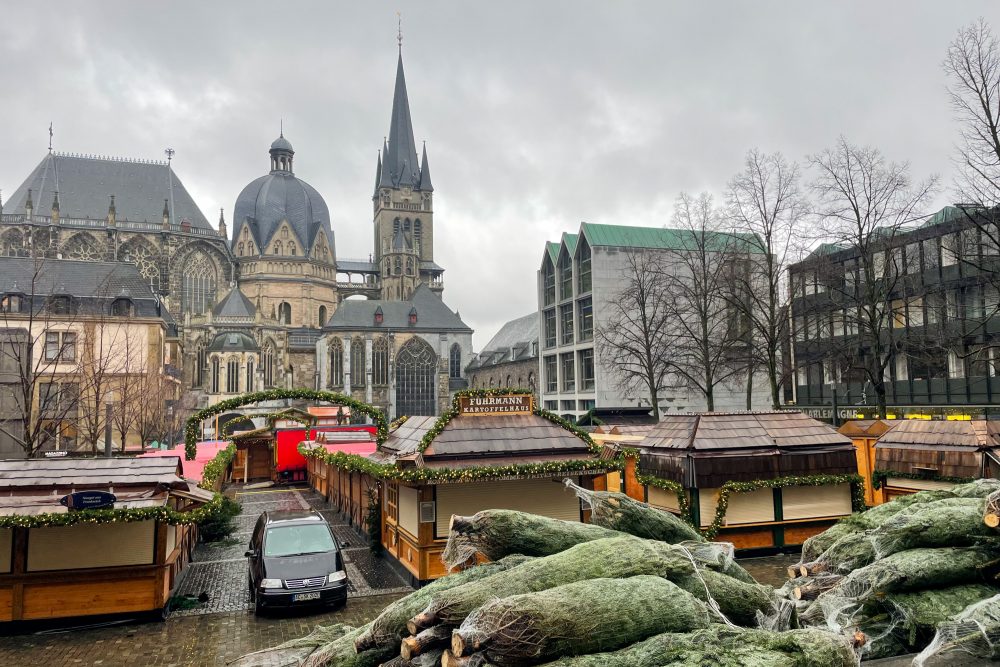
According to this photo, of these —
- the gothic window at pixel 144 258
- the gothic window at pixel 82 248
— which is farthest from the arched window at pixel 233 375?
the gothic window at pixel 82 248

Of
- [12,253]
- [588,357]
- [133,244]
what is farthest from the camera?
[133,244]

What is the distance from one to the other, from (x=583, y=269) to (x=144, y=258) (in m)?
56.3

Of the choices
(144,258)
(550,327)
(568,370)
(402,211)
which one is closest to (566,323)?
(550,327)

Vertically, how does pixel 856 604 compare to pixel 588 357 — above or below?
below

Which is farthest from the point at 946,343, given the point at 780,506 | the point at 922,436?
the point at 780,506

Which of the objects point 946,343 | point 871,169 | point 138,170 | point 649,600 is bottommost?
point 649,600

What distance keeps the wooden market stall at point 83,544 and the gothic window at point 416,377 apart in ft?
245

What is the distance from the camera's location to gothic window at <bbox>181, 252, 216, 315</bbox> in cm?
8538

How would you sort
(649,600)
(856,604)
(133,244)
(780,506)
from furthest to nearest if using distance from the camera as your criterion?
(133,244), (780,506), (856,604), (649,600)

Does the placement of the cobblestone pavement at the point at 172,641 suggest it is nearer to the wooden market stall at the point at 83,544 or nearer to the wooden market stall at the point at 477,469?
the wooden market stall at the point at 83,544

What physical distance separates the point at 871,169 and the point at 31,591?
27.5 meters

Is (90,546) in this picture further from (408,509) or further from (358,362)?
(358,362)

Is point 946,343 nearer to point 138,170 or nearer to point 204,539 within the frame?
point 204,539

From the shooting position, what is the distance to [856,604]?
22.4 ft
